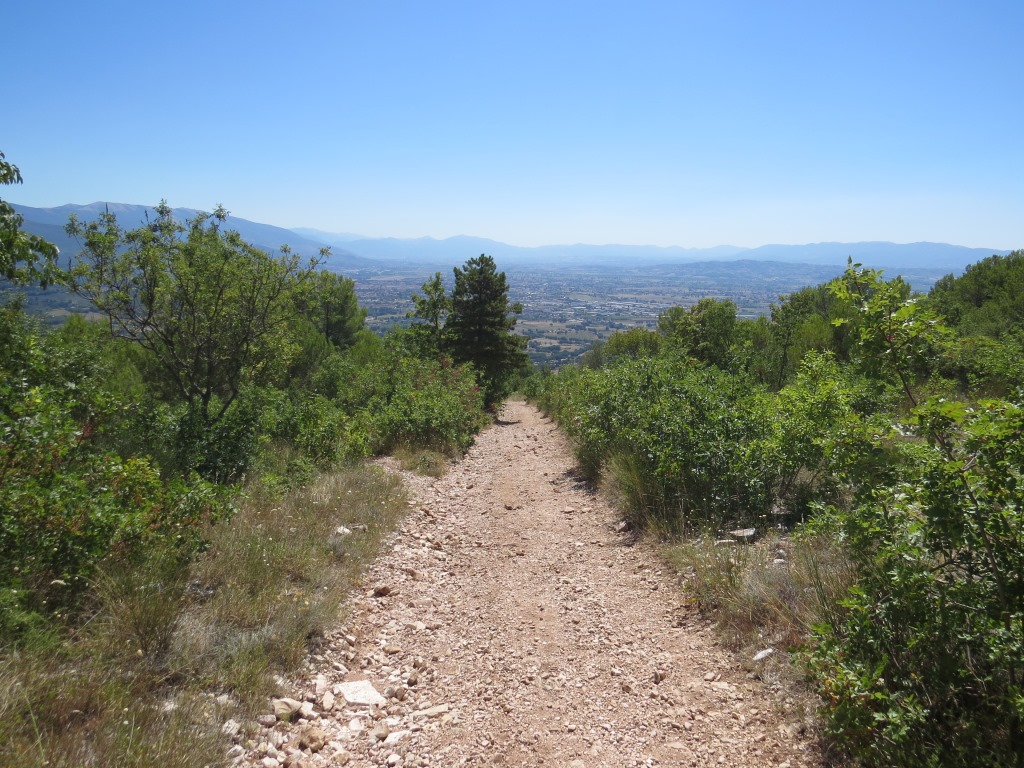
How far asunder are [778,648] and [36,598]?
16.2 ft

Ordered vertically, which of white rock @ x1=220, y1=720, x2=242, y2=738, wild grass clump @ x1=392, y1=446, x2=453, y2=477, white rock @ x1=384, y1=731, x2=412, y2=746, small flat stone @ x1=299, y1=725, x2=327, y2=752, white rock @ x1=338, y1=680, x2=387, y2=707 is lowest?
wild grass clump @ x1=392, y1=446, x2=453, y2=477

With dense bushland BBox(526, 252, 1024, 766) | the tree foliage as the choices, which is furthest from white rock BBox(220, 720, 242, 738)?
the tree foliage

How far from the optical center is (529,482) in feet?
33.2

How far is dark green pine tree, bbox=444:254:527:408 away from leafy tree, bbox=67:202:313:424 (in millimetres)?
16621

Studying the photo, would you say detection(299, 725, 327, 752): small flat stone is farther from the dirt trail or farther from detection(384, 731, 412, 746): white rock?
detection(384, 731, 412, 746): white rock

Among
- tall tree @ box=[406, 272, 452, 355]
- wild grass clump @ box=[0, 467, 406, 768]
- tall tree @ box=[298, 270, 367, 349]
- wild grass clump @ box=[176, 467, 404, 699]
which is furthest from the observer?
tall tree @ box=[298, 270, 367, 349]

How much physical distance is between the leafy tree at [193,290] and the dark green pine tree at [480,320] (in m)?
16.6

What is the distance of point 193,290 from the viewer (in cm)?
898

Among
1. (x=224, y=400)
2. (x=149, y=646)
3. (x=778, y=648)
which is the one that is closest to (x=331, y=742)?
(x=149, y=646)

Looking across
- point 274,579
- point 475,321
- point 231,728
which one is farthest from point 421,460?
point 475,321

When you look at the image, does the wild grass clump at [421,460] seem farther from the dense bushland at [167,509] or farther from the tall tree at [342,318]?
the tall tree at [342,318]

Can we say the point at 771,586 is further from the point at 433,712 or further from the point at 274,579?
the point at 274,579

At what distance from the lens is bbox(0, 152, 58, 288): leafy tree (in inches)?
159

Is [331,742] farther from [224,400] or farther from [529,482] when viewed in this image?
[224,400]
